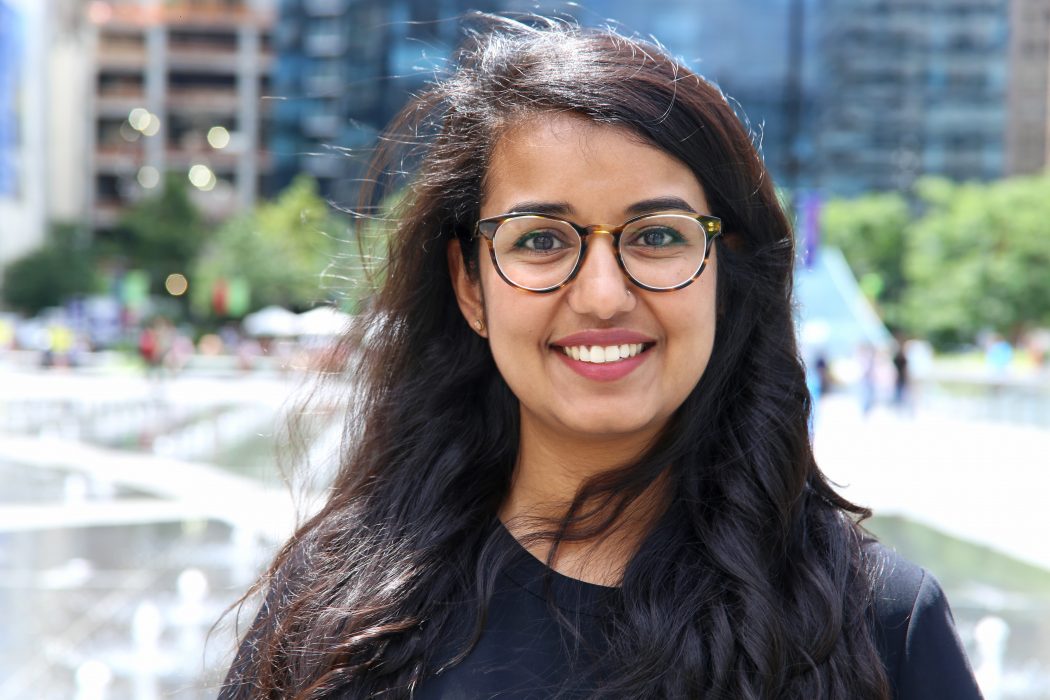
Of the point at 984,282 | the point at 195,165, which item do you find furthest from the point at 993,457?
the point at 195,165

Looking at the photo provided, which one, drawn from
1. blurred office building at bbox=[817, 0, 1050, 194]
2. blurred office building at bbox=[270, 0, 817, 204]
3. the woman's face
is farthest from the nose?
blurred office building at bbox=[817, 0, 1050, 194]

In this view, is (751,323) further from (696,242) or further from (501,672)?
(501,672)

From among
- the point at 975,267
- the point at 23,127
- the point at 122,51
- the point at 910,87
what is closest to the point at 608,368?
the point at 975,267

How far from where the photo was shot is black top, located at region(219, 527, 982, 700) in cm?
133

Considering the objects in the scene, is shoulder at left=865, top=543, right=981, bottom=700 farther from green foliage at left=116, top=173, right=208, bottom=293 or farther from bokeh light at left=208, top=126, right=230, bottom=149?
bokeh light at left=208, top=126, right=230, bottom=149

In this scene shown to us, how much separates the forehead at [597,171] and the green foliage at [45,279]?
51.8 meters

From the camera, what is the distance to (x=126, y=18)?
6850cm

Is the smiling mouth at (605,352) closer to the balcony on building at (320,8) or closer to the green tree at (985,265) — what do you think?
the green tree at (985,265)

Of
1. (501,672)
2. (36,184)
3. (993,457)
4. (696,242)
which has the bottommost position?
(993,457)

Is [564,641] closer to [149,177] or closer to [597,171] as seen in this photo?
[597,171]

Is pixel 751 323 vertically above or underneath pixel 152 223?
underneath

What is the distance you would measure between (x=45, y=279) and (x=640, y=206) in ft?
173

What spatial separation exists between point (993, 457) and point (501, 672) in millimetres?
13709

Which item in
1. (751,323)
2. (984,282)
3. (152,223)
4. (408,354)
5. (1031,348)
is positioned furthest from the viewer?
(152,223)
